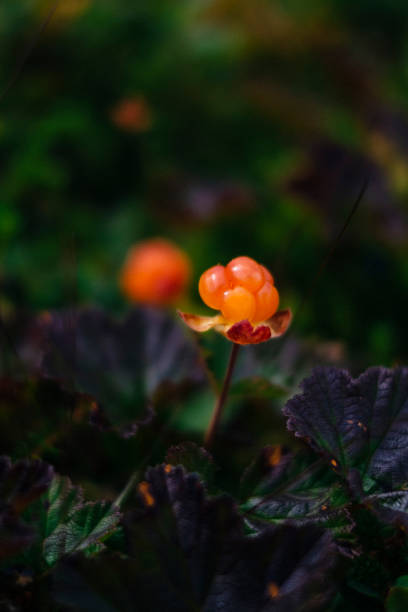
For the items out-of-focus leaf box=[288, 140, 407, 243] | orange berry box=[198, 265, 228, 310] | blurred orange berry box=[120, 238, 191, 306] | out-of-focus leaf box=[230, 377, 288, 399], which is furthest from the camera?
out-of-focus leaf box=[288, 140, 407, 243]

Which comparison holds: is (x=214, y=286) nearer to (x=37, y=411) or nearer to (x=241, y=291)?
(x=241, y=291)

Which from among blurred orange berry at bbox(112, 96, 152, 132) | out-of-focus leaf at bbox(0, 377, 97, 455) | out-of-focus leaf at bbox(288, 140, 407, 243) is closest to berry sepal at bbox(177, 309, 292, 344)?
out-of-focus leaf at bbox(0, 377, 97, 455)

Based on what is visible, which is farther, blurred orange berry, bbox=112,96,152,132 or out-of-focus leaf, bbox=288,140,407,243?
blurred orange berry, bbox=112,96,152,132

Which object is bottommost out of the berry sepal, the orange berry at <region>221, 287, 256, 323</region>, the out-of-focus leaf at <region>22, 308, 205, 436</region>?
the out-of-focus leaf at <region>22, 308, 205, 436</region>

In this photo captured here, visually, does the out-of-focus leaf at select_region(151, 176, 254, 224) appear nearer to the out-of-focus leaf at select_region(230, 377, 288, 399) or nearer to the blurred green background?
the blurred green background

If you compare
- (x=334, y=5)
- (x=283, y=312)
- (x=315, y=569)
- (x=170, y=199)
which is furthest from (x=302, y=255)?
(x=334, y=5)

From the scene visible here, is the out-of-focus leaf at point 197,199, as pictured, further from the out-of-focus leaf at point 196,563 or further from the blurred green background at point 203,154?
the out-of-focus leaf at point 196,563

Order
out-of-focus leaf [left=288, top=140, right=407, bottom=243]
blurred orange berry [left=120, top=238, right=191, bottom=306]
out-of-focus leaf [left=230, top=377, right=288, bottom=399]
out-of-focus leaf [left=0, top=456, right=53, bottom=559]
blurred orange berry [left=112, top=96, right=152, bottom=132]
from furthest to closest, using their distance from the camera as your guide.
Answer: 1. blurred orange berry [left=112, top=96, right=152, bottom=132]
2. out-of-focus leaf [left=288, top=140, right=407, bottom=243]
3. blurred orange berry [left=120, top=238, right=191, bottom=306]
4. out-of-focus leaf [left=230, top=377, right=288, bottom=399]
5. out-of-focus leaf [left=0, top=456, right=53, bottom=559]

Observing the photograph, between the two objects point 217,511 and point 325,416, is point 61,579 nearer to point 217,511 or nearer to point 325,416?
point 217,511
